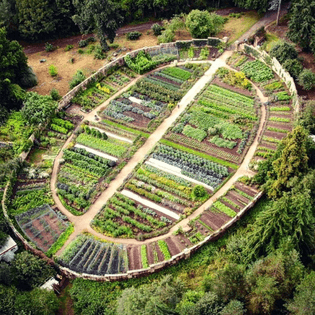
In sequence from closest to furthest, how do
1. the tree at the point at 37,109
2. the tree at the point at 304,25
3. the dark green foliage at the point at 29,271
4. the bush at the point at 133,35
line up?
1. the dark green foliage at the point at 29,271
2. the tree at the point at 37,109
3. the tree at the point at 304,25
4. the bush at the point at 133,35

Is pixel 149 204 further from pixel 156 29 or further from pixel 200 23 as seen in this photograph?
pixel 156 29

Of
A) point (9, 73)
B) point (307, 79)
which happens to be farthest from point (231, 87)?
point (9, 73)

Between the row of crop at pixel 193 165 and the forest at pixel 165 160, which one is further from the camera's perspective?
the row of crop at pixel 193 165

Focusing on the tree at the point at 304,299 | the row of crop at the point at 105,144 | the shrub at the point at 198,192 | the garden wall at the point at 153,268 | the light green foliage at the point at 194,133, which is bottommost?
the garden wall at the point at 153,268

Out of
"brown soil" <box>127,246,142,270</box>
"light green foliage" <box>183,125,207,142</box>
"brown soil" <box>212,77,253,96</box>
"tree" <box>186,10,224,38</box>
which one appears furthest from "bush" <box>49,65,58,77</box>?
"brown soil" <box>127,246,142,270</box>

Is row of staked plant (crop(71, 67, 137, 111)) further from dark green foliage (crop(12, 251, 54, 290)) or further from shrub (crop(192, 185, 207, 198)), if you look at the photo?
dark green foliage (crop(12, 251, 54, 290))

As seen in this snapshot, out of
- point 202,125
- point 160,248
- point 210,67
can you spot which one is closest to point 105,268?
point 160,248

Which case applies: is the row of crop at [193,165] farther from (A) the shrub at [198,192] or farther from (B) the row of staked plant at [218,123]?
(B) the row of staked plant at [218,123]

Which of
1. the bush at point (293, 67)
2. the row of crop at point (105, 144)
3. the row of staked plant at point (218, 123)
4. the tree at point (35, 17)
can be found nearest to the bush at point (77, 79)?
the row of crop at point (105, 144)
